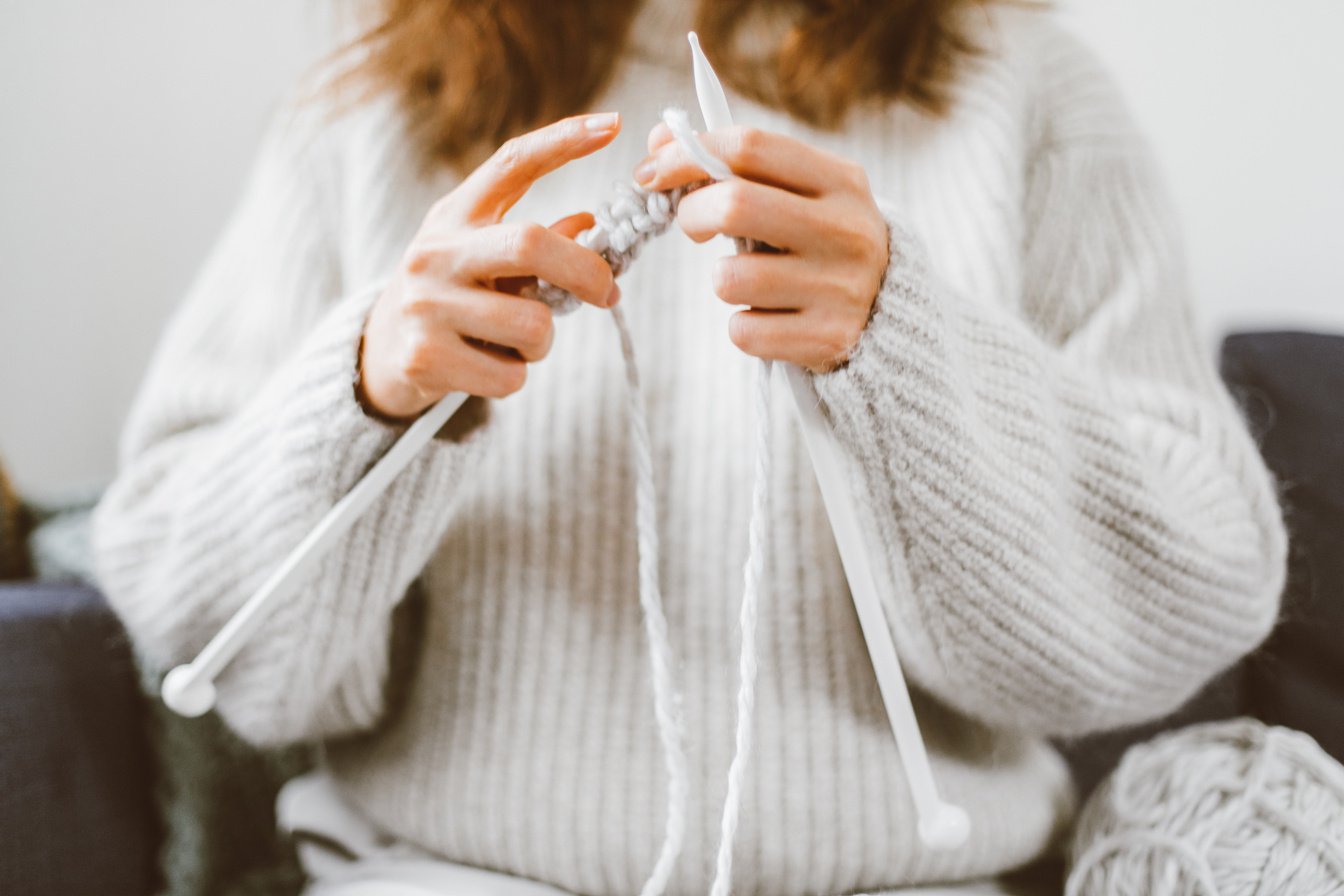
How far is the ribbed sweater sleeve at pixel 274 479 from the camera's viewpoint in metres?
0.50

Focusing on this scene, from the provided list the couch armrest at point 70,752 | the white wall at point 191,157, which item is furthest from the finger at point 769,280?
the white wall at point 191,157

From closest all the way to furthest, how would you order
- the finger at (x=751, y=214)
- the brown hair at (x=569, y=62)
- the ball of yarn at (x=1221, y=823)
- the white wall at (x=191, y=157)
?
1. the finger at (x=751, y=214)
2. the ball of yarn at (x=1221, y=823)
3. the brown hair at (x=569, y=62)
4. the white wall at (x=191, y=157)

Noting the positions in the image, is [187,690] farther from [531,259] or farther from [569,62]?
[569,62]

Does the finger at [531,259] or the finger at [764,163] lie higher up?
the finger at [764,163]

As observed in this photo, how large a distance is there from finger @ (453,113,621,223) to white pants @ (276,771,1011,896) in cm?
34

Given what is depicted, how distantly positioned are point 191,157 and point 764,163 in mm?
816

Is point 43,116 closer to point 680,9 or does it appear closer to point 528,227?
point 680,9

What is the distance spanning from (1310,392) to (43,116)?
107 cm

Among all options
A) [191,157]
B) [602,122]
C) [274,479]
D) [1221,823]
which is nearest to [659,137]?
[602,122]

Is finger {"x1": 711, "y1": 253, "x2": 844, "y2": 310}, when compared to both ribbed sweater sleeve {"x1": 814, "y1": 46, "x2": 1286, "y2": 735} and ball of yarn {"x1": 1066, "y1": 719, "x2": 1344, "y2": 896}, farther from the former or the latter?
ball of yarn {"x1": 1066, "y1": 719, "x2": 1344, "y2": 896}

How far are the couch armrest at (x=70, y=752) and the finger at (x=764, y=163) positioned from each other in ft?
1.46

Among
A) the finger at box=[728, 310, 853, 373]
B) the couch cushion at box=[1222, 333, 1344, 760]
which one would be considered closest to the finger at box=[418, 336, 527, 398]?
the finger at box=[728, 310, 853, 373]

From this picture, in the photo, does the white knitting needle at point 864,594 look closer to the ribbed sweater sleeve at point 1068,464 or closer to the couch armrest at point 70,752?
the ribbed sweater sleeve at point 1068,464

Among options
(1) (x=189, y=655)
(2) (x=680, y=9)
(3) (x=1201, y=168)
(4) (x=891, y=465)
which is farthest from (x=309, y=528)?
(3) (x=1201, y=168)
